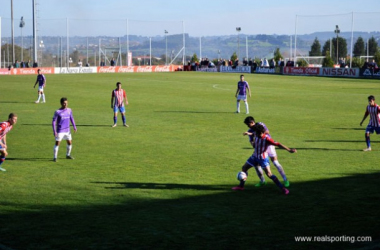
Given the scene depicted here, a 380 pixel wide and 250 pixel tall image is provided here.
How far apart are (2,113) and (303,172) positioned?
22960 mm

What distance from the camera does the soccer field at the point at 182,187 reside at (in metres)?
11.8

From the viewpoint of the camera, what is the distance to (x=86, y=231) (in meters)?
12.1

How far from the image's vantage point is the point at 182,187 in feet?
53.3

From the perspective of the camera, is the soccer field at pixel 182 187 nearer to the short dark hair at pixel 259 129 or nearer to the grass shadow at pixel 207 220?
the grass shadow at pixel 207 220

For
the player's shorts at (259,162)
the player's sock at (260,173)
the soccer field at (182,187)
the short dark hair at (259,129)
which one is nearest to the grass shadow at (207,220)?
the soccer field at (182,187)

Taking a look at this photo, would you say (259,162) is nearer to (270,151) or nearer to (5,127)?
(270,151)

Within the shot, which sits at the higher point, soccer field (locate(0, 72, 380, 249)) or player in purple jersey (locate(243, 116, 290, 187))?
player in purple jersey (locate(243, 116, 290, 187))

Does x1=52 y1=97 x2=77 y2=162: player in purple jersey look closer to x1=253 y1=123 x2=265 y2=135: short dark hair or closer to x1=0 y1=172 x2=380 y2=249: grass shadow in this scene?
x1=0 y1=172 x2=380 y2=249: grass shadow

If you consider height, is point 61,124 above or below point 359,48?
below

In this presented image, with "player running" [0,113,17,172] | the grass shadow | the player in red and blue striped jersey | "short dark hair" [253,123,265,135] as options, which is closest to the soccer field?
the grass shadow

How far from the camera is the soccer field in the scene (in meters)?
11.8

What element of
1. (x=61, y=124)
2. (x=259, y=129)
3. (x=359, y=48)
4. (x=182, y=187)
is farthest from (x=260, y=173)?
(x=359, y=48)

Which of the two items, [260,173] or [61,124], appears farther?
[61,124]

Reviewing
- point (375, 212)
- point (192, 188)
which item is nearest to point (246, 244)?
point (375, 212)
